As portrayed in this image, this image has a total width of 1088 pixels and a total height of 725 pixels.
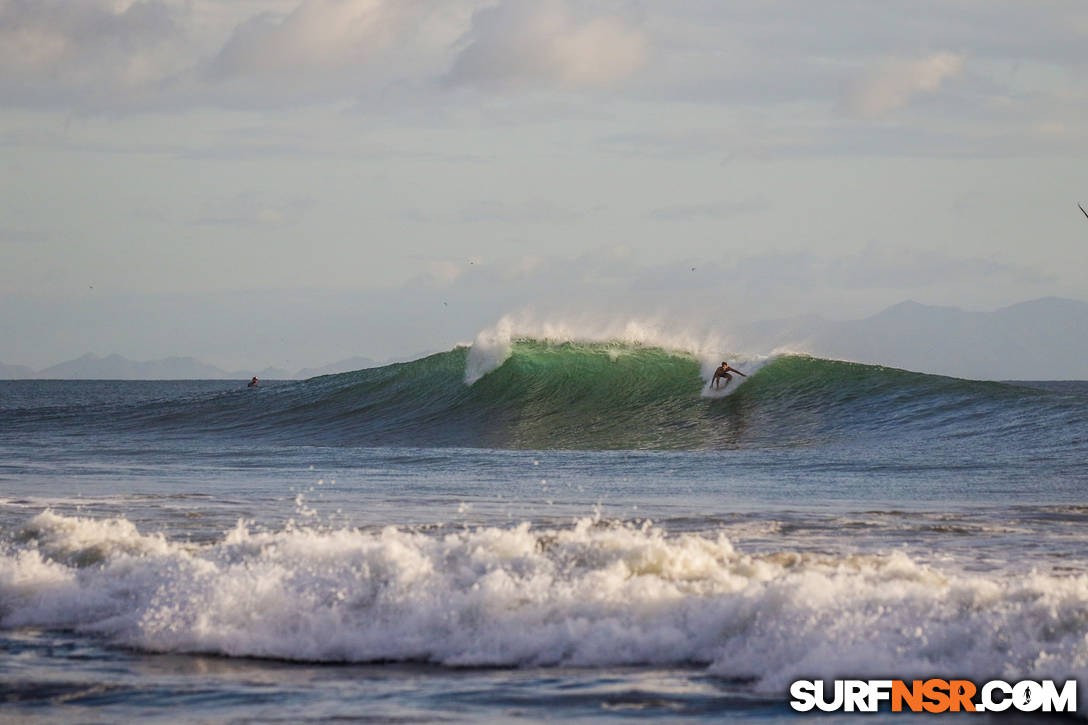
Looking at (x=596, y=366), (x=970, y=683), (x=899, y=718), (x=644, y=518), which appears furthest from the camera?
(x=596, y=366)

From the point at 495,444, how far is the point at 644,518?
12.4 m

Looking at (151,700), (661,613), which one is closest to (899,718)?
(661,613)

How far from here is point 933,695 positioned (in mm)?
5691

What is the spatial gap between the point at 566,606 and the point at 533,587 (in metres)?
0.32

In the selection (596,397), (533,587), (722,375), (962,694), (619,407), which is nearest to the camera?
(962,694)

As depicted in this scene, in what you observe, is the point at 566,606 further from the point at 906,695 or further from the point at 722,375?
Answer: the point at 722,375

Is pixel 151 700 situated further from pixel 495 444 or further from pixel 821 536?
pixel 495 444

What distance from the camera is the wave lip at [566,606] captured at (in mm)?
6191

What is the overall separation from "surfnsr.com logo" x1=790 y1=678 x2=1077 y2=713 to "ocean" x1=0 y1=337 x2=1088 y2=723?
0.08 metres

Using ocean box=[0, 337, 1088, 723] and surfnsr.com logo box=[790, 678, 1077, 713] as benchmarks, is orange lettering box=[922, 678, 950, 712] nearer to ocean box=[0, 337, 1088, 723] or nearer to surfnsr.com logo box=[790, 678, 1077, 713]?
surfnsr.com logo box=[790, 678, 1077, 713]

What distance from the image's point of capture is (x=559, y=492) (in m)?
13.6

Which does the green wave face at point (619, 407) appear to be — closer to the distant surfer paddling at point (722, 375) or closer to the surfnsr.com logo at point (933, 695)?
the distant surfer paddling at point (722, 375)

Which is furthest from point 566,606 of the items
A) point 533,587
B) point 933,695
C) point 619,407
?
point 619,407

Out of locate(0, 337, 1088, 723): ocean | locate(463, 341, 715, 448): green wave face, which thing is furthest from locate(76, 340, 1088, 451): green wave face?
locate(0, 337, 1088, 723): ocean
